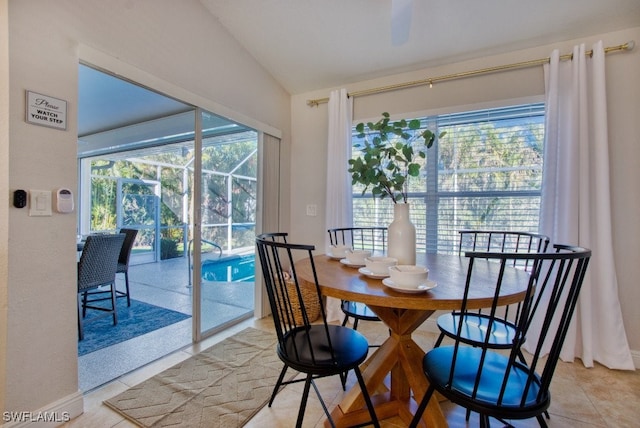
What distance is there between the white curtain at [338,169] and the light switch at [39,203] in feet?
7.00

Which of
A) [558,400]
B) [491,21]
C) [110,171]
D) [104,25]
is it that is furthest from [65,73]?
[110,171]

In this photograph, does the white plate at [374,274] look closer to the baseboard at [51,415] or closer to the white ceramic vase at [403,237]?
the white ceramic vase at [403,237]

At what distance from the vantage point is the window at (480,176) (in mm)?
2502

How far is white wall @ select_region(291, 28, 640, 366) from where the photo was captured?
215 centimetres

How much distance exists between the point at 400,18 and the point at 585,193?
71.7 inches

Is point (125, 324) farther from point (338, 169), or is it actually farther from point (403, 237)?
point (403, 237)

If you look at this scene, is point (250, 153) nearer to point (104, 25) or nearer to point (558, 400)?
point (104, 25)

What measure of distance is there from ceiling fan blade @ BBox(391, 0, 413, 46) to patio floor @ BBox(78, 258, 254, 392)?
94.2 inches

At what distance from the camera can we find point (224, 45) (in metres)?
2.59

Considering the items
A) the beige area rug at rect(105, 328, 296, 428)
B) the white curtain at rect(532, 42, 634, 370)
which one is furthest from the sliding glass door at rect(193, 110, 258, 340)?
the white curtain at rect(532, 42, 634, 370)

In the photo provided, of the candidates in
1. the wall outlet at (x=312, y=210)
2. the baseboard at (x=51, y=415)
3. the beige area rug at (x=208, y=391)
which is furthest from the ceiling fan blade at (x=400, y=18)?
the baseboard at (x=51, y=415)

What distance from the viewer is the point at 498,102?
8.25 ft

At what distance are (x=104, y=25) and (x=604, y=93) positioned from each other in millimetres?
Answer: 3296

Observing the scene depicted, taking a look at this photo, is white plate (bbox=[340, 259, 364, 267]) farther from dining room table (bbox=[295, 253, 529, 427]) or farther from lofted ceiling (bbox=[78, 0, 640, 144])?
lofted ceiling (bbox=[78, 0, 640, 144])
